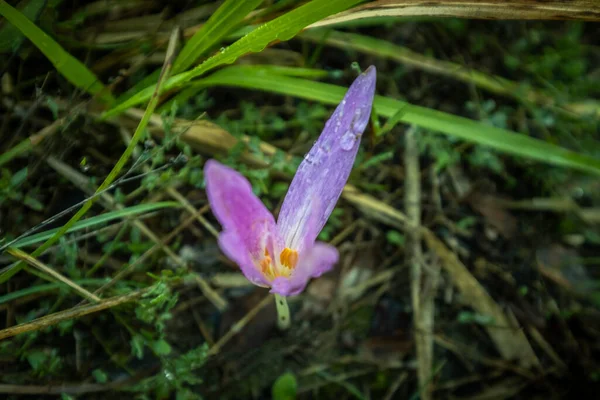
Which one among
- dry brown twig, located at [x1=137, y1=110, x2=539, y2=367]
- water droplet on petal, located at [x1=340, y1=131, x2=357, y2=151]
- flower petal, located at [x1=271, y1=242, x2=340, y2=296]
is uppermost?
water droplet on petal, located at [x1=340, y1=131, x2=357, y2=151]

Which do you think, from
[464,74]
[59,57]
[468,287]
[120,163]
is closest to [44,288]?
[120,163]

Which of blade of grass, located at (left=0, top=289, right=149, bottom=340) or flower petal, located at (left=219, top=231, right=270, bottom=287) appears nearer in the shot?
flower petal, located at (left=219, top=231, right=270, bottom=287)

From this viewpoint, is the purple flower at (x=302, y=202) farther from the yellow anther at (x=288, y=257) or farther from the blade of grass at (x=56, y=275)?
the blade of grass at (x=56, y=275)

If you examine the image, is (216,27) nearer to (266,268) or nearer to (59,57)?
(59,57)

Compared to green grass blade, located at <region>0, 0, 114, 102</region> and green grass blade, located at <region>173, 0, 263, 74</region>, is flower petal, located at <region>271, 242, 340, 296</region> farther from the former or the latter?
green grass blade, located at <region>0, 0, 114, 102</region>

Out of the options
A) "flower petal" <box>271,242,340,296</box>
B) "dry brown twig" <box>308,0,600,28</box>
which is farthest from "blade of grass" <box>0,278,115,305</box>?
"dry brown twig" <box>308,0,600,28</box>

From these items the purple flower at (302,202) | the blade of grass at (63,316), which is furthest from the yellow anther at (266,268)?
the blade of grass at (63,316)
